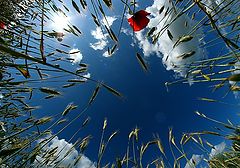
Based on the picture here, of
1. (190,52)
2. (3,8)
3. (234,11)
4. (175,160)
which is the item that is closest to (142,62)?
(190,52)

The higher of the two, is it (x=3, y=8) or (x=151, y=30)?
(x=3, y=8)

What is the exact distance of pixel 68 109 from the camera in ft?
4.92

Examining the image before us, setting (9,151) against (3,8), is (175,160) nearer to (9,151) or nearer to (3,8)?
(9,151)

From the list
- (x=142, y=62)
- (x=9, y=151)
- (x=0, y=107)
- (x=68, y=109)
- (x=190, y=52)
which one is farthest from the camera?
(x=0, y=107)

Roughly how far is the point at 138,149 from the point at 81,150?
0.39 meters

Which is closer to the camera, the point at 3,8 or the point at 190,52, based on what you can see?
the point at 190,52

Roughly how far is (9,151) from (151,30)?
1099 millimetres

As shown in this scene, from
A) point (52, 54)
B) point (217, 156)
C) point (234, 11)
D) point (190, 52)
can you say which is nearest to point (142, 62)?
point (190, 52)

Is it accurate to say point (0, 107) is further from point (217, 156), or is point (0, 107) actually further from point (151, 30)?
point (217, 156)

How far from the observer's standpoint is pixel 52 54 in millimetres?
1738

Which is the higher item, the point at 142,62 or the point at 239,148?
the point at 142,62

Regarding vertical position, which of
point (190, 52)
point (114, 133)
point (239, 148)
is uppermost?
point (190, 52)

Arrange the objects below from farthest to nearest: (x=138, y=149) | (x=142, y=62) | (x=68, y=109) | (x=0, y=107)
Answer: (x=0, y=107) < (x=138, y=149) < (x=68, y=109) < (x=142, y=62)

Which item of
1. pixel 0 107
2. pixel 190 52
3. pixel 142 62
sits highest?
pixel 0 107
